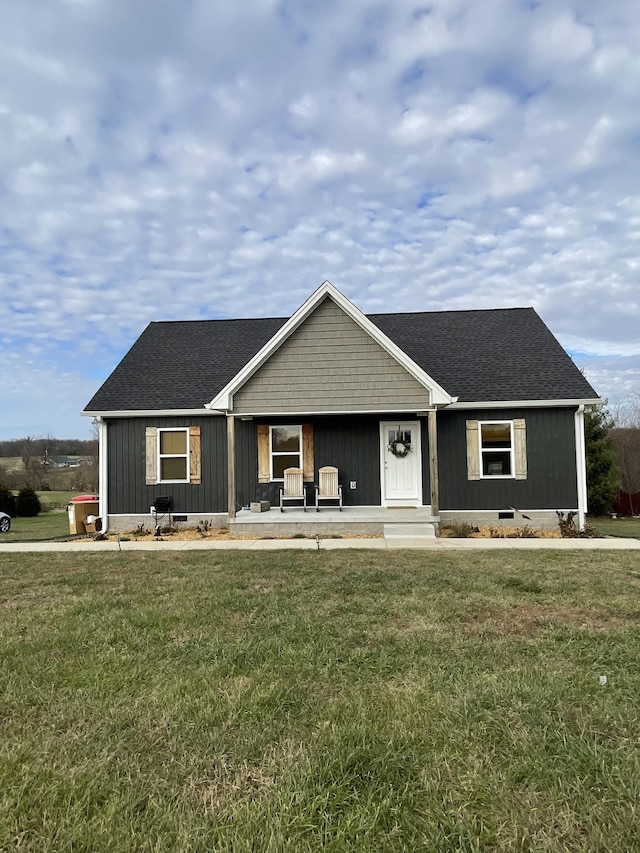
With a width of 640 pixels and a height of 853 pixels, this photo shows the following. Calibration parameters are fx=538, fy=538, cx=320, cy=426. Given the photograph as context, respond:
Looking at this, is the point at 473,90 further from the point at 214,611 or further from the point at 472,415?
the point at 214,611

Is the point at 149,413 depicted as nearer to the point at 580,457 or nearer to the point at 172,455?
the point at 172,455

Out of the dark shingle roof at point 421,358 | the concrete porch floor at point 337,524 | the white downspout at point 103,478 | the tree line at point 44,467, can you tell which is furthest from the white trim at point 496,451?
the tree line at point 44,467

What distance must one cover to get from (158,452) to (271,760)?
1139 cm

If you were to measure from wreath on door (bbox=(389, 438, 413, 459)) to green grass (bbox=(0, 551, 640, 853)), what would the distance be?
752 centimetres

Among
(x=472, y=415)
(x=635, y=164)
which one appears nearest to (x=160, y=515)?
(x=472, y=415)

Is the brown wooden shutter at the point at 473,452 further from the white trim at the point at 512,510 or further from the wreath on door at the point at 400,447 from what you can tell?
the wreath on door at the point at 400,447

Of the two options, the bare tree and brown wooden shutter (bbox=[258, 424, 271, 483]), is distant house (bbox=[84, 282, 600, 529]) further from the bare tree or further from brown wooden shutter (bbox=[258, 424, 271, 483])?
the bare tree

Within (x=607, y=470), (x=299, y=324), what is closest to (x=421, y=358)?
(x=299, y=324)

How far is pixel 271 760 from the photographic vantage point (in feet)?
8.77

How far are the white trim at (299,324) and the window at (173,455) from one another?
2104 mm

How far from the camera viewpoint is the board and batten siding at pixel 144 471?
43.4ft

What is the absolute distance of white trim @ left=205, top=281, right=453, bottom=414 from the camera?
11.6 m

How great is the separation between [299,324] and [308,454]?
3.30 metres

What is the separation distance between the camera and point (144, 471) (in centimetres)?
1338
